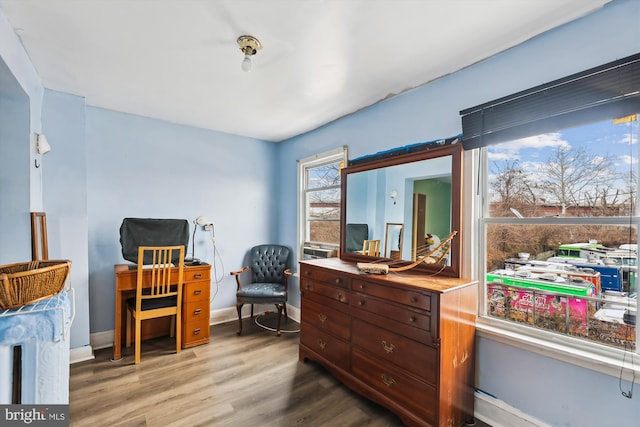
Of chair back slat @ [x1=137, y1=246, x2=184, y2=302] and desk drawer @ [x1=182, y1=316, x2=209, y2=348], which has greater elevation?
chair back slat @ [x1=137, y1=246, x2=184, y2=302]

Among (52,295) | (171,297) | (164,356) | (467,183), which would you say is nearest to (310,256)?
(171,297)

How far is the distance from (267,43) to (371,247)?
1.85 m

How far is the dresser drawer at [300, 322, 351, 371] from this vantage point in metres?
2.26

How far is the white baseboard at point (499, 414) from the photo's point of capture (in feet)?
5.79

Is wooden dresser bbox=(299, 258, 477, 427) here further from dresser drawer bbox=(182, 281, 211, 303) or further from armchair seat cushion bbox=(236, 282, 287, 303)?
dresser drawer bbox=(182, 281, 211, 303)

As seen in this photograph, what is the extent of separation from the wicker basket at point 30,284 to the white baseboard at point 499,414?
2522mm

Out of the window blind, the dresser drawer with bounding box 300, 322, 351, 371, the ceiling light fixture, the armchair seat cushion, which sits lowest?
the dresser drawer with bounding box 300, 322, 351, 371

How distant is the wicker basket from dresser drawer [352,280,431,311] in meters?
1.70

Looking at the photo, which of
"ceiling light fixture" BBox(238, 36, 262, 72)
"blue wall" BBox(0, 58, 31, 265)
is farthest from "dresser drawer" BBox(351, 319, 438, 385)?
"blue wall" BBox(0, 58, 31, 265)

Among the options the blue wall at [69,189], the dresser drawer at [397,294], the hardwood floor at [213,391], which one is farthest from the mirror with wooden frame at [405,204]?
the blue wall at [69,189]

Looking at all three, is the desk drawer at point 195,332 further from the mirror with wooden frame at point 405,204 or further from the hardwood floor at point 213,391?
the mirror with wooden frame at point 405,204

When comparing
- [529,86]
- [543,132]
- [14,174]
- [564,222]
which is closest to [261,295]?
[14,174]

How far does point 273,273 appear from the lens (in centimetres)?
389

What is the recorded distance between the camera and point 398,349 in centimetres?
188
